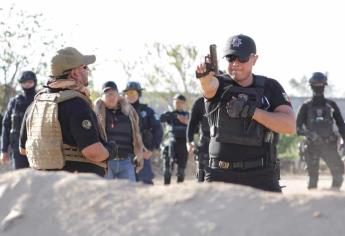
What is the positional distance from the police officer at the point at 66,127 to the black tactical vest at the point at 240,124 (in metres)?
0.74

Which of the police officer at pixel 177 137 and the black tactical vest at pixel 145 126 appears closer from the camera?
the black tactical vest at pixel 145 126

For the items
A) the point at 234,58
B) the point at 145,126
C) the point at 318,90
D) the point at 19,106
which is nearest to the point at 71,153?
the point at 234,58

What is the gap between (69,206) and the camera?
2.83 metres

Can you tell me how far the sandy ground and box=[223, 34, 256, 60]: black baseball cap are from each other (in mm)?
2624

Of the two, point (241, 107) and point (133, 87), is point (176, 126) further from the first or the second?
point (241, 107)

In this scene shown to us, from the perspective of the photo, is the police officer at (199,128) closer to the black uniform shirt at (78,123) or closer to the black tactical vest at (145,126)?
the black tactical vest at (145,126)

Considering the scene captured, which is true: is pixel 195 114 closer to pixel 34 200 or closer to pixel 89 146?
pixel 89 146

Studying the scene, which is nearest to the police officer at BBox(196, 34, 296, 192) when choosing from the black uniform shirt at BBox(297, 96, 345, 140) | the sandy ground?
the sandy ground

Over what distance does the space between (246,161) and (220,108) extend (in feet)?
1.24

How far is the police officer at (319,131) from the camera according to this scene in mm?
12680

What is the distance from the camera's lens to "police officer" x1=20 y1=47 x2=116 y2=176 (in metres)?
5.32

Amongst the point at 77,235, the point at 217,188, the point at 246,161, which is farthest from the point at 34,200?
the point at 246,161

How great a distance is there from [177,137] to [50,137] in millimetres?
9867

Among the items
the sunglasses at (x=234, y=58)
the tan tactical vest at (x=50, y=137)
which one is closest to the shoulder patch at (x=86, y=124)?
the tan tactical vest at (x=50, y=137)
